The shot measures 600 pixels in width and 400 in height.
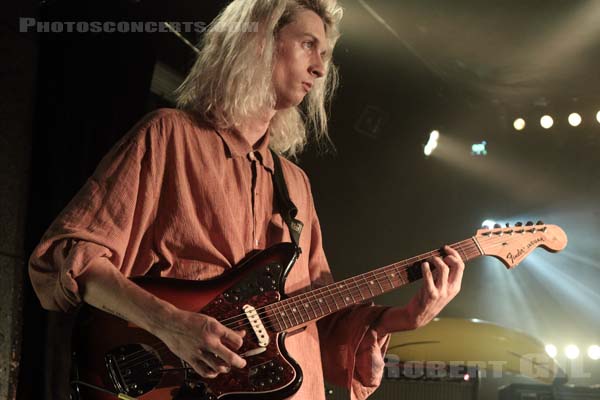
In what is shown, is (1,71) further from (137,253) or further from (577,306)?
(577,306)

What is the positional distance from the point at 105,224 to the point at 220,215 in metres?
0.38

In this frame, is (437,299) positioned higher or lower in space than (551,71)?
lower

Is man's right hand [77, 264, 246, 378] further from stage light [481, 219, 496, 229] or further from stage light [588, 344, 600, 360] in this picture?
stage light [588, 344, 600, 360]

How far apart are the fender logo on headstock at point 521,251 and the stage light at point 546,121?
4.50 meters

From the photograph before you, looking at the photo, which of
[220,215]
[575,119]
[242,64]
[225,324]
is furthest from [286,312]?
[575,119]

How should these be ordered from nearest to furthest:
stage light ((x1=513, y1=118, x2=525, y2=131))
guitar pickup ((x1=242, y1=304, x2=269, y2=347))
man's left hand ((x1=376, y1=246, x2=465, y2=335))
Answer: guitar pickup ((x1=242, y1=304, x2=269, y2=347))
man's left hand ((x1=376, y1=246, x2=465, y2=335))
stage light ((x1=513, y1=118, x2=525, y2=131))

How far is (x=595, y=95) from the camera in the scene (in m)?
6.71

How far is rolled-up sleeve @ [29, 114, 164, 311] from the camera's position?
188cm

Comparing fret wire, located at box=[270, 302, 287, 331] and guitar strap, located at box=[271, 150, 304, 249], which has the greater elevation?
guitar strap, located at box=[271, 150, 304, 249]

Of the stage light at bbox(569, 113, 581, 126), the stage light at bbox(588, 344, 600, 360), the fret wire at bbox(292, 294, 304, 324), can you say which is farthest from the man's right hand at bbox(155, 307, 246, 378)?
the stage light at bbox(569, 113, 581, 126)

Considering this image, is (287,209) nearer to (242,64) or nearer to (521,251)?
(242,64)

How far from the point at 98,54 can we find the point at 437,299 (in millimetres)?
2042

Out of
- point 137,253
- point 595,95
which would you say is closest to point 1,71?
point 137,253

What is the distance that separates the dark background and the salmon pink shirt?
1755mm
